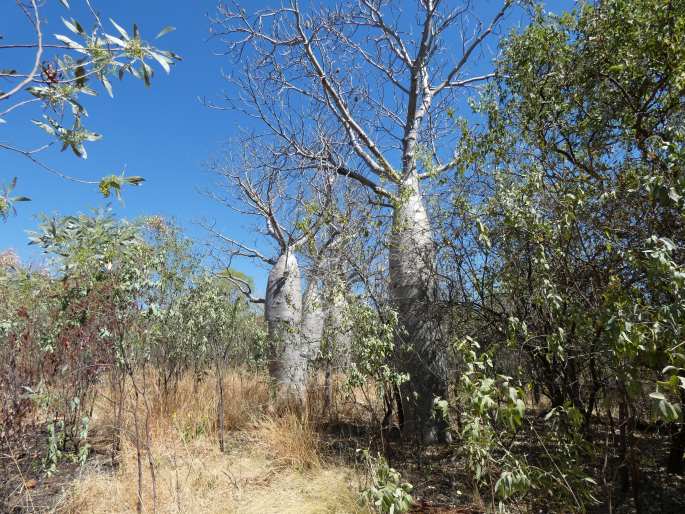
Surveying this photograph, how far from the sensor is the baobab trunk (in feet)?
12.5

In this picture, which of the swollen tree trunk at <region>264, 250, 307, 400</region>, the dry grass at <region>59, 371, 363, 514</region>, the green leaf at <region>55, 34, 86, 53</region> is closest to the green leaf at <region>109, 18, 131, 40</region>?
the green leaf at <region>55, 34, 86, 53</region>

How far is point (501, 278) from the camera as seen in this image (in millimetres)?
2928

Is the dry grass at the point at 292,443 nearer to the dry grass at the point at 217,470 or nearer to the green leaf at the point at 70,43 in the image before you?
the dry grass at the point at 217,470

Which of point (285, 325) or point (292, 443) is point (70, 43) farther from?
point (285, 325)

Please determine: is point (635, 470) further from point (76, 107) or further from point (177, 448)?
point (177, 448)

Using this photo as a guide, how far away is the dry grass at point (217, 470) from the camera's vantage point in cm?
284

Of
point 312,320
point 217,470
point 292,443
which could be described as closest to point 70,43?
point 217,470

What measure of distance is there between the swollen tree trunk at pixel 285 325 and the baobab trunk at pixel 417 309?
66.2 inches

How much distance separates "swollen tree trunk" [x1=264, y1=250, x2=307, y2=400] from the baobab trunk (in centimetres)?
168

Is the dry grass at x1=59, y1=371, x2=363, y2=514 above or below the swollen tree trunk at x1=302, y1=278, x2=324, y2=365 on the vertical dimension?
below

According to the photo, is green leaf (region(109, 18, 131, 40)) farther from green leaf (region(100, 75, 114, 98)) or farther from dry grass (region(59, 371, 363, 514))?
dry grass (region(59, 371, 363, 514))

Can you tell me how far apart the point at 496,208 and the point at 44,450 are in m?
3.75

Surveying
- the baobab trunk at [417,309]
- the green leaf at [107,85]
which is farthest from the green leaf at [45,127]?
the baobab trunk at [417,309]

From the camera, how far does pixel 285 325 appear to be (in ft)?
18.6
